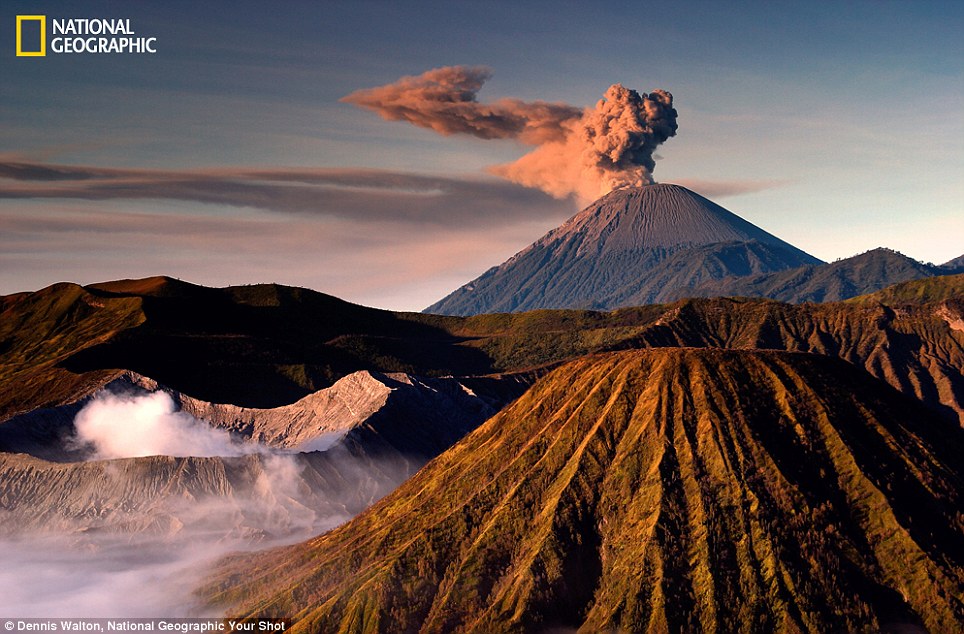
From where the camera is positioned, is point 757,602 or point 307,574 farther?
point 307,574

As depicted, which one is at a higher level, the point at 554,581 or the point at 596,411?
the point at 596,411

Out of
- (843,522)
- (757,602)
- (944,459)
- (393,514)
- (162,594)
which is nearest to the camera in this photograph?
(757,602)

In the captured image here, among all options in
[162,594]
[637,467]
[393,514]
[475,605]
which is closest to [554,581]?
[475,605]

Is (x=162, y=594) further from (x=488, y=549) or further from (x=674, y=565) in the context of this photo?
(x=674, y=565)

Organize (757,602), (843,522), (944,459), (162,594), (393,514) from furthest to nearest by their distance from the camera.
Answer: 1. (162,594)
2. (393,514)
3. (944,459)
4. (843,522)
5. (757,602)

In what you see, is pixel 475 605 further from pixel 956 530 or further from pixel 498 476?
pixel 956 530

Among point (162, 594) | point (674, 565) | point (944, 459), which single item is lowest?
point (162, 594)

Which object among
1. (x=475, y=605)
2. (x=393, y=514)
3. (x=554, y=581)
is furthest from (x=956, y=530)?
(x=393, y=514)
